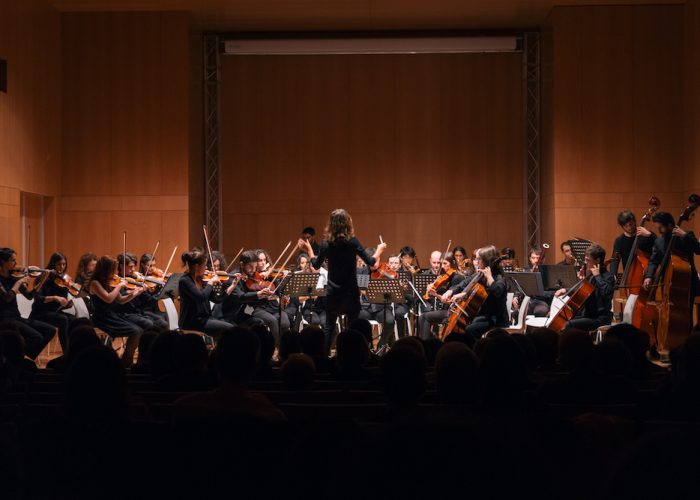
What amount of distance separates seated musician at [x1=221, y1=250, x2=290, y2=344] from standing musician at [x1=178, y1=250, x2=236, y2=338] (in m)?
0.31

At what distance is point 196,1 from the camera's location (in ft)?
34.8

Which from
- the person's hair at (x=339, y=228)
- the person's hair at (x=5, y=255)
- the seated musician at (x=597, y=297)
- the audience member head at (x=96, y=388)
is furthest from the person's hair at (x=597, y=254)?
the audience member head at (x=96, y=388)

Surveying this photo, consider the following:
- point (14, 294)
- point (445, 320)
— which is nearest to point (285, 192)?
point (445, 320)

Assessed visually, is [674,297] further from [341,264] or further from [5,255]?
[5,255]

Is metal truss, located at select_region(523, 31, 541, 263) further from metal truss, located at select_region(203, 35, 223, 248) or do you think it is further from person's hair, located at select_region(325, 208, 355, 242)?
person's hair, located at select_region(325, 208, 355, 242)

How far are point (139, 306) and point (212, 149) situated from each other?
469 centimetres

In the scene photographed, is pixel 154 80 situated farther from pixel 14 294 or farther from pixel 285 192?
pixel 14 294

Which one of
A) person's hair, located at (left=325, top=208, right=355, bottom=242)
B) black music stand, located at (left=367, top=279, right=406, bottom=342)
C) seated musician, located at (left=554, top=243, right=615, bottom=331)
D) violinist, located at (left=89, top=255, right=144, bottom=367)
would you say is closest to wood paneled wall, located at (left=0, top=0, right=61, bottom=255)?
violinist, located at (left=89, top=255, right=144, bottom=367)

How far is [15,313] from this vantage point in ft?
23.5

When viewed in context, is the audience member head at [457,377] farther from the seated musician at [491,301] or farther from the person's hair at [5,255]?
the person's hair at [5,255]

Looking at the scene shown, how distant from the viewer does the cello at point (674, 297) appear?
6.55m

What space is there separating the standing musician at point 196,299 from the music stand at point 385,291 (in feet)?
4.61

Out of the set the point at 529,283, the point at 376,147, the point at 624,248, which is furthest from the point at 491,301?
the point at 376,147

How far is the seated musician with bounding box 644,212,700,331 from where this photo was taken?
6.66 m
